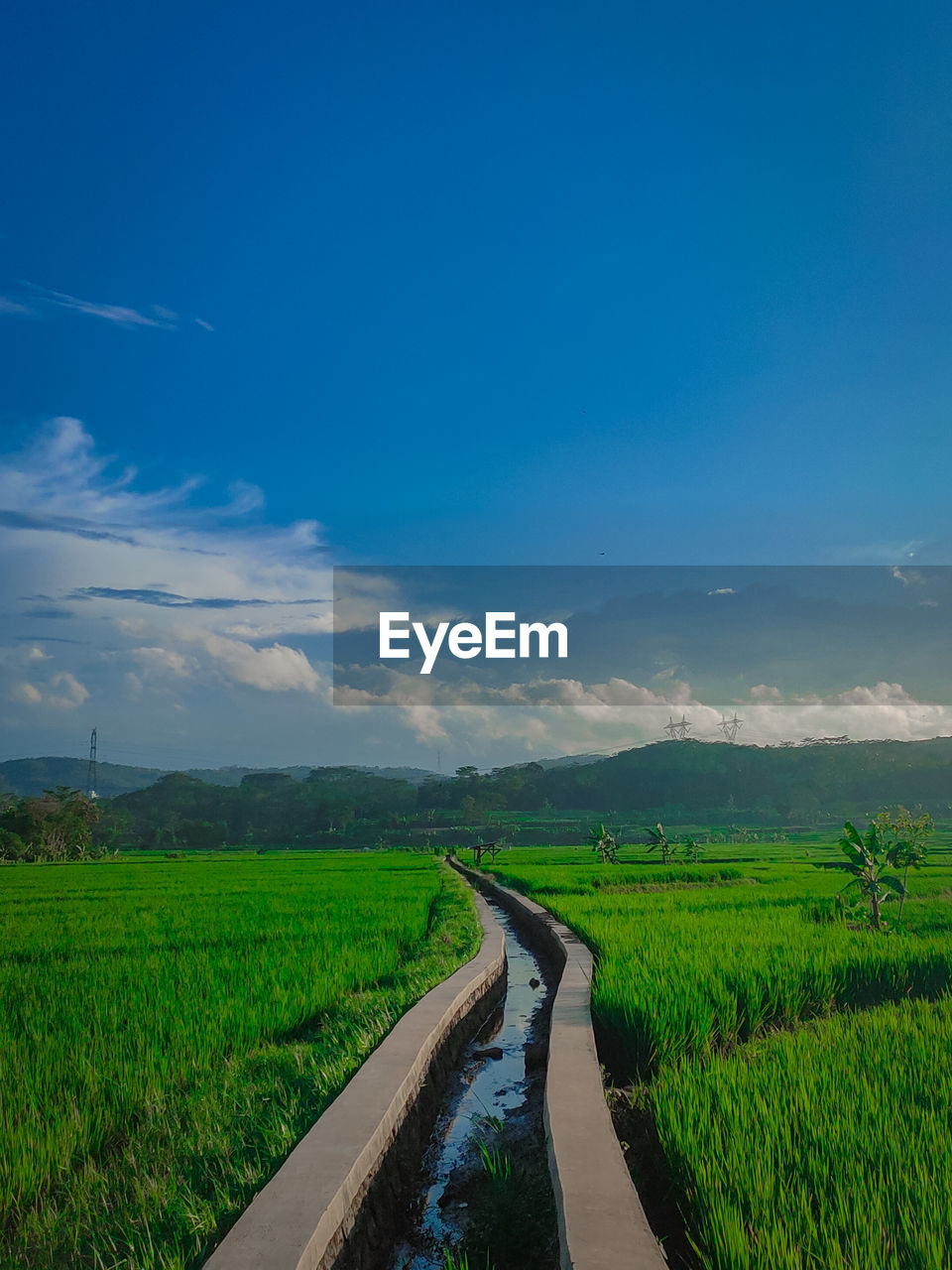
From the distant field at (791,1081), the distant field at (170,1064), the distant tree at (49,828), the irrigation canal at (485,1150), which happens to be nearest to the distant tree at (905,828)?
the distant field at (791,1081)

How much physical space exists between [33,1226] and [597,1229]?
1.91 meters

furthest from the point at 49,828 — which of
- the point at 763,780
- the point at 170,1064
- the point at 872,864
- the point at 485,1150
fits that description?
the point at 763,780

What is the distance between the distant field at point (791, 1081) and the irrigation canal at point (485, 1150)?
22.1 inches

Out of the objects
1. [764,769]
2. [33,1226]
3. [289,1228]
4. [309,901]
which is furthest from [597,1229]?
[764,769]

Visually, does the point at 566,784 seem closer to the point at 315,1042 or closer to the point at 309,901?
the point at 309,901

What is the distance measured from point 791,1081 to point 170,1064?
126 inches

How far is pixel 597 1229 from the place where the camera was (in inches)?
93.4

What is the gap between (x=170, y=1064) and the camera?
13.7 feet

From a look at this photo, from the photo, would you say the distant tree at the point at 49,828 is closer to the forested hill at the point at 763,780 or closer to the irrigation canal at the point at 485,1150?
the irrigation canal at the point at 485,1150

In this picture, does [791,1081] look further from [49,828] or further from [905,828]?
[49,828]

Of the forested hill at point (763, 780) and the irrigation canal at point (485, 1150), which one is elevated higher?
the irrigation canal at point (485, 1150)

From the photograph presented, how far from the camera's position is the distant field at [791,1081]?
233cm

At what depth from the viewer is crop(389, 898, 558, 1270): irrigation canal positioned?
304 cm

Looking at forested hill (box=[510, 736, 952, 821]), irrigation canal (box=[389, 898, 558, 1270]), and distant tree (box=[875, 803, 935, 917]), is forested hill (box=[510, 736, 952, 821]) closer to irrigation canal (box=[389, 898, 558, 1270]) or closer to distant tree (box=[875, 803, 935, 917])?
distant tree (box=[875, 803, 935, 917])
